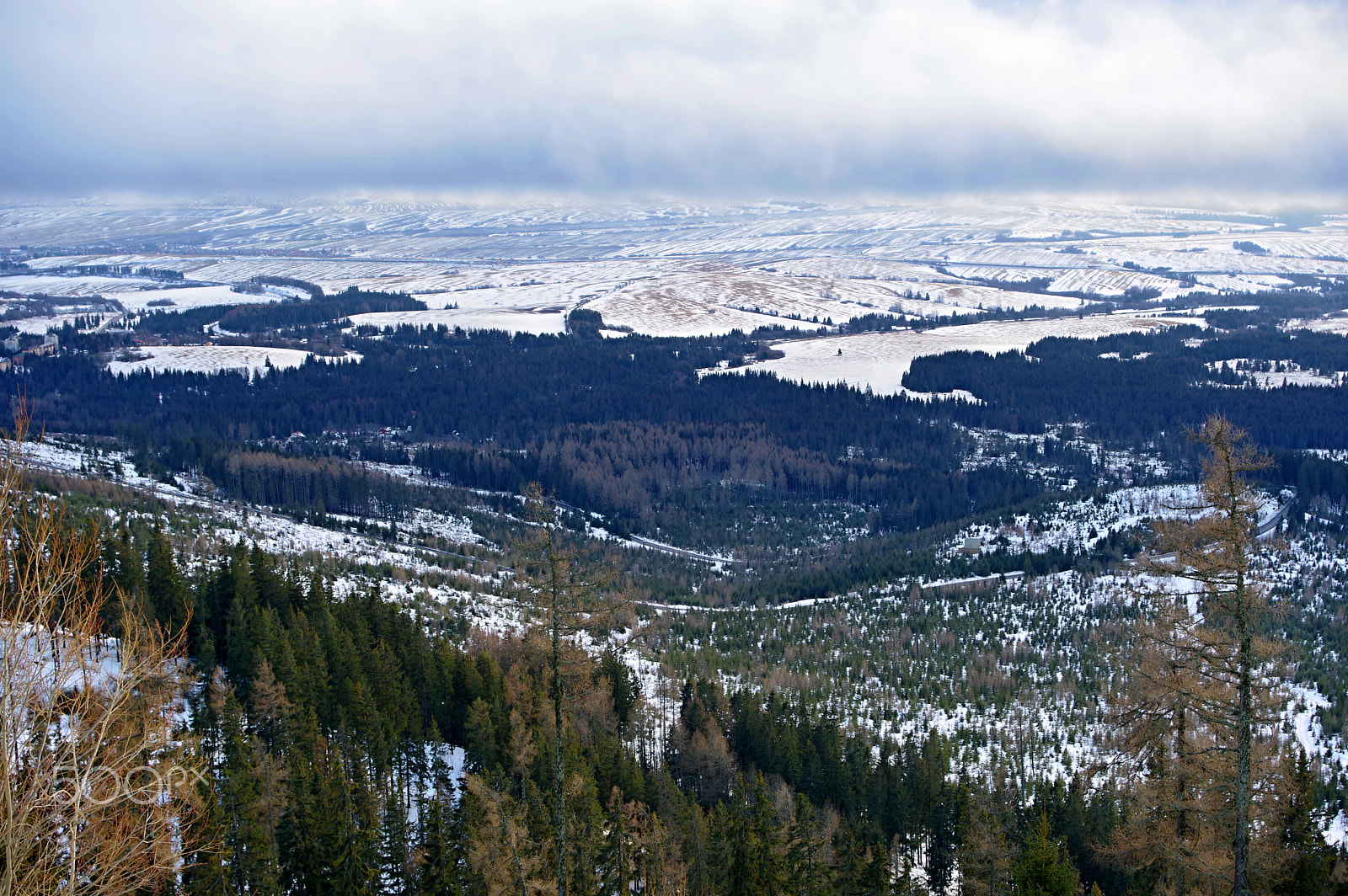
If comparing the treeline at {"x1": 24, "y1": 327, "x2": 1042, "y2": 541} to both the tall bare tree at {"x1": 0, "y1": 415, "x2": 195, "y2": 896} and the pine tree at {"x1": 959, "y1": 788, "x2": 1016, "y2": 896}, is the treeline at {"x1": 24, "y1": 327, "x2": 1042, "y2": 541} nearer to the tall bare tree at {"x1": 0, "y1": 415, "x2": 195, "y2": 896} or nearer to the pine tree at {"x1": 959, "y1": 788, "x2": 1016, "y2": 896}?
the pine tree at {"x1": 959, "y1": 788, "x2": 1016, "y2": 896}

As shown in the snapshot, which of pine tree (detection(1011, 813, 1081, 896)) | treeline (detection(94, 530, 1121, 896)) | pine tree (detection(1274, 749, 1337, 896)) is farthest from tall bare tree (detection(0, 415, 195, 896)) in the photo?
pine tree (detection(1011, 813, 1081, 896))

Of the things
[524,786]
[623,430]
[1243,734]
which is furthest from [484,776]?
[623,430]

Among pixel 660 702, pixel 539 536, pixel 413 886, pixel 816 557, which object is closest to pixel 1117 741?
pixel 539 536

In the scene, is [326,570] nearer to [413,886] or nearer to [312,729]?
[312,729]

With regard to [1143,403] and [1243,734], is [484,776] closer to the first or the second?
[1243,734]

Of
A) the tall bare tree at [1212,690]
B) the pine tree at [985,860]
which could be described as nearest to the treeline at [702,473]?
the pine tree at [985,860]

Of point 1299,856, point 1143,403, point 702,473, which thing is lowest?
point 702,473

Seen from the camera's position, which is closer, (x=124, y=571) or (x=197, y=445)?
(x=124, y=571)

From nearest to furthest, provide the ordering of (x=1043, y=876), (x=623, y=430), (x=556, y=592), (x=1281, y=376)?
(x=556, y=592) → (x=1043, y=876) → (x=623, y=430) → (x=1281, y=376)

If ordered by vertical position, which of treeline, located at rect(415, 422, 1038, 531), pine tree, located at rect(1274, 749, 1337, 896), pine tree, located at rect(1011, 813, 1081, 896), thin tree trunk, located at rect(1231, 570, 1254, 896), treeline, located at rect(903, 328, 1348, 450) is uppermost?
thin tree trunk, located at rect(1231, 570, 1254, 896)

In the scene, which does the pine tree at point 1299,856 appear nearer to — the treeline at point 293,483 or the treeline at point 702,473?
the treeline at point 702,473

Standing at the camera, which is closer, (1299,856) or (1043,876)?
(1299,856)
